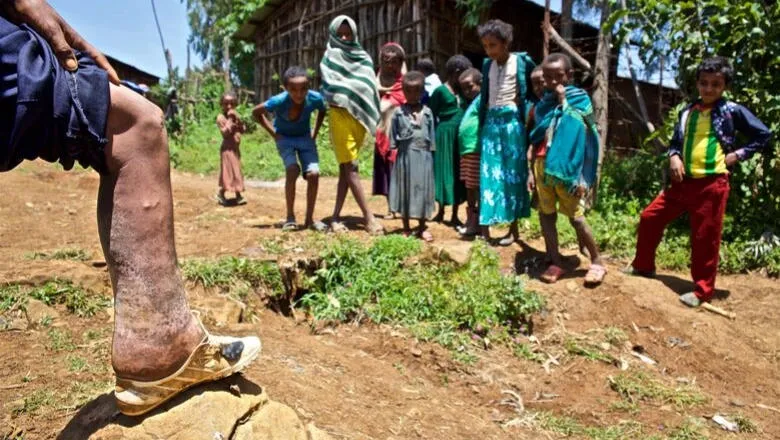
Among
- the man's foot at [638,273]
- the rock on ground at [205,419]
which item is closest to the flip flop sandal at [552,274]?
the man's foot at [638,273]

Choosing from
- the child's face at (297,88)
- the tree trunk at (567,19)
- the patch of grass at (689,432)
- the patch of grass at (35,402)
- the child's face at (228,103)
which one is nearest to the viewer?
the patch of grass at (35,402)

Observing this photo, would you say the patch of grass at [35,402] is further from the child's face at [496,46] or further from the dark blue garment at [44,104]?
the child's face at [496,46]

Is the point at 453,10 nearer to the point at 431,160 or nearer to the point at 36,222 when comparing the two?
the point at 431,160

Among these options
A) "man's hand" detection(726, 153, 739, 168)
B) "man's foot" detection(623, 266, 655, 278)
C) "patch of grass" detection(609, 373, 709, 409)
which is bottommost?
"patch of grass" detection(609, 373, 709, 409)

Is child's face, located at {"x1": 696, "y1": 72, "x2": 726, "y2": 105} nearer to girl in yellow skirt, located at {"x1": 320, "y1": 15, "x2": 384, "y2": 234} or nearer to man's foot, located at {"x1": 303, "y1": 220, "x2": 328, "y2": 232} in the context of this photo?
girl in yellow skirt, located at {"x1": 320, "y1": 15, "x2": 384, "y2": 234}

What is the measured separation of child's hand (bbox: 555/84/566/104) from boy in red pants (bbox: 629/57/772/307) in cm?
91

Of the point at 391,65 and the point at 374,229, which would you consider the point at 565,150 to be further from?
the point at 391,65

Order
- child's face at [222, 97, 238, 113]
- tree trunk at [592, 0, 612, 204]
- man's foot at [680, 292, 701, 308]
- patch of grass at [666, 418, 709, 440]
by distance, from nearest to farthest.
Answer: patch of grass at [666, 418, 709, 440]
man's foot at [680, 292, 701, 308]
tree trunk at [592, 0, 612, 204]
child's face at [222, 97, 238, 113]

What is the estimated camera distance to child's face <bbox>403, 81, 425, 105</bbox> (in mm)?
5278

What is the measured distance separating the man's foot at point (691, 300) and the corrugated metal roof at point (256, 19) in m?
11.4

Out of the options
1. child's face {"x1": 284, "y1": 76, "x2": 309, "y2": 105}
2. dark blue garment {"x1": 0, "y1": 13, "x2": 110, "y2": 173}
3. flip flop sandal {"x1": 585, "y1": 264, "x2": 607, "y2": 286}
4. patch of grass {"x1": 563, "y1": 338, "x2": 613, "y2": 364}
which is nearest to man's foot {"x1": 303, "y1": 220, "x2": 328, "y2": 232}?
child's face {"x1": 284, "y1": 76, "x2": 309, "y2": 105}

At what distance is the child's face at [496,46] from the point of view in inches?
193

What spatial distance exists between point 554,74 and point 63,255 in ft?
11.8

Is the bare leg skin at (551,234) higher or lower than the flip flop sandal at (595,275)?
higher
